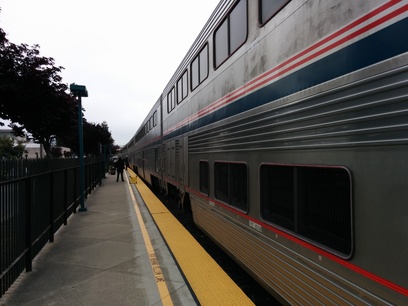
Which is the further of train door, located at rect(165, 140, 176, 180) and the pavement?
train door, located at rect(165, 140, 176, 180)

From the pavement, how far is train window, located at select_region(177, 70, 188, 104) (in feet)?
10.6

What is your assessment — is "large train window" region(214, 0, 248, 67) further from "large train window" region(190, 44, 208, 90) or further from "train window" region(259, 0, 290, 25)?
"large train window" region(190, 44, 208, 90)

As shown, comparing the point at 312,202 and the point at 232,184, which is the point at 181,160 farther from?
the point at 312,202

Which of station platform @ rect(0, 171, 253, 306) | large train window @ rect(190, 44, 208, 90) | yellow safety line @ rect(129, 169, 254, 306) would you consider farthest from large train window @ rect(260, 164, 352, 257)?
large train window @ rect(190, 44, 208, 90)

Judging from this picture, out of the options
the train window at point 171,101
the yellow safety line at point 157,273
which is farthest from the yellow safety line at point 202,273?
the train window at point 171,101

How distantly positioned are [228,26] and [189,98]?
9.26ft

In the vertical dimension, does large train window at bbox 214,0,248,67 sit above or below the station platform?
above

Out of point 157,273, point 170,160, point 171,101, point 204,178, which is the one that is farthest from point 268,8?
point 171,101

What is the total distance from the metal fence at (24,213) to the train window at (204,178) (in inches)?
109

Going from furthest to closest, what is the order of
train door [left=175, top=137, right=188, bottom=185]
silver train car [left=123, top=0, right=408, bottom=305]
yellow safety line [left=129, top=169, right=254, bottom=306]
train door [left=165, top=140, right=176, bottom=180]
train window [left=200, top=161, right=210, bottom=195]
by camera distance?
1. train door [left=165, top=140, right=176, bottom=180]
2. train door [left=175, top=137, right=188, bottom=185]
3. train window [left=200, top=161, right=210, bottom=195]
4. yellow safety line [left=129, top=169, right=254, bottom=306]
5. silver train car [left=123, top=0, right=408, bottom=305]

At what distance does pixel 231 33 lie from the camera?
4672 millimetres

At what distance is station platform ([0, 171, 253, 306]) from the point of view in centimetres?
394

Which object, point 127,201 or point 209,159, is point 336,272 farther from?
point 127,201

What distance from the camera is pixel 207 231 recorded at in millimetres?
6129
